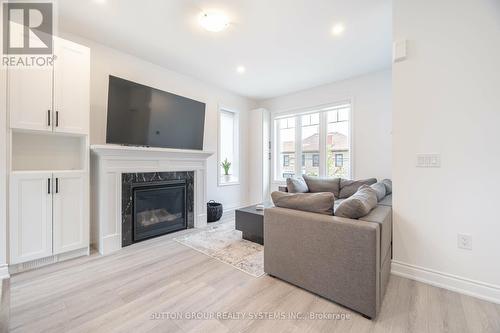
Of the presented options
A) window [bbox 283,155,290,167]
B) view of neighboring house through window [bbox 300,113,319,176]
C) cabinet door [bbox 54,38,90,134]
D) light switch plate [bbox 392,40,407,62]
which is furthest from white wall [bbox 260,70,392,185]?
cabinet door [bbox 54,38,90,134]

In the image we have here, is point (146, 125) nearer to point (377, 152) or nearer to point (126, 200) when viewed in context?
point (126, 200)

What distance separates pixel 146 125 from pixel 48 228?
1605 mm

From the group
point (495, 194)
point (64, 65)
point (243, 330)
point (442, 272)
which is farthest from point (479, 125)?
point (64, 65)

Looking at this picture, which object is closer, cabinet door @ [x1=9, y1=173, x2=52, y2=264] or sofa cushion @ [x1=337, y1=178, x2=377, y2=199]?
cabinet door @ [x1=9, y1=173, x2=52, y2=264]

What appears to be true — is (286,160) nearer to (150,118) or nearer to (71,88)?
(150,118)

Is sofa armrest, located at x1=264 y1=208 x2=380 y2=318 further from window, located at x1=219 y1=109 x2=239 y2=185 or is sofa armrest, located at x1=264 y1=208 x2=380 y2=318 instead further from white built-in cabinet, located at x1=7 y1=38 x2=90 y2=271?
window, located at x1=219 y1=109 x2=239 y2=185

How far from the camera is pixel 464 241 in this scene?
185 cm

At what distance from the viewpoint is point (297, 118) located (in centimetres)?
495

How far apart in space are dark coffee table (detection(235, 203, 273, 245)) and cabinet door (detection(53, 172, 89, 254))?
6.24 feet

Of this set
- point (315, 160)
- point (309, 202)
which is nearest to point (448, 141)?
point (309, 202)

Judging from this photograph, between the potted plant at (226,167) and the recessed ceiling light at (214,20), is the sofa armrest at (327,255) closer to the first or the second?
the recessed ceiling light at (214,20)

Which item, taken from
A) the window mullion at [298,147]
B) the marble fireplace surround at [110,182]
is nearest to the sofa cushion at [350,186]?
the window mullion at [298,147]

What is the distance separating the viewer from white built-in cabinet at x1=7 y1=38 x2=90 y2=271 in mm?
2096

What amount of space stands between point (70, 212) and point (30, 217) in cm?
32
